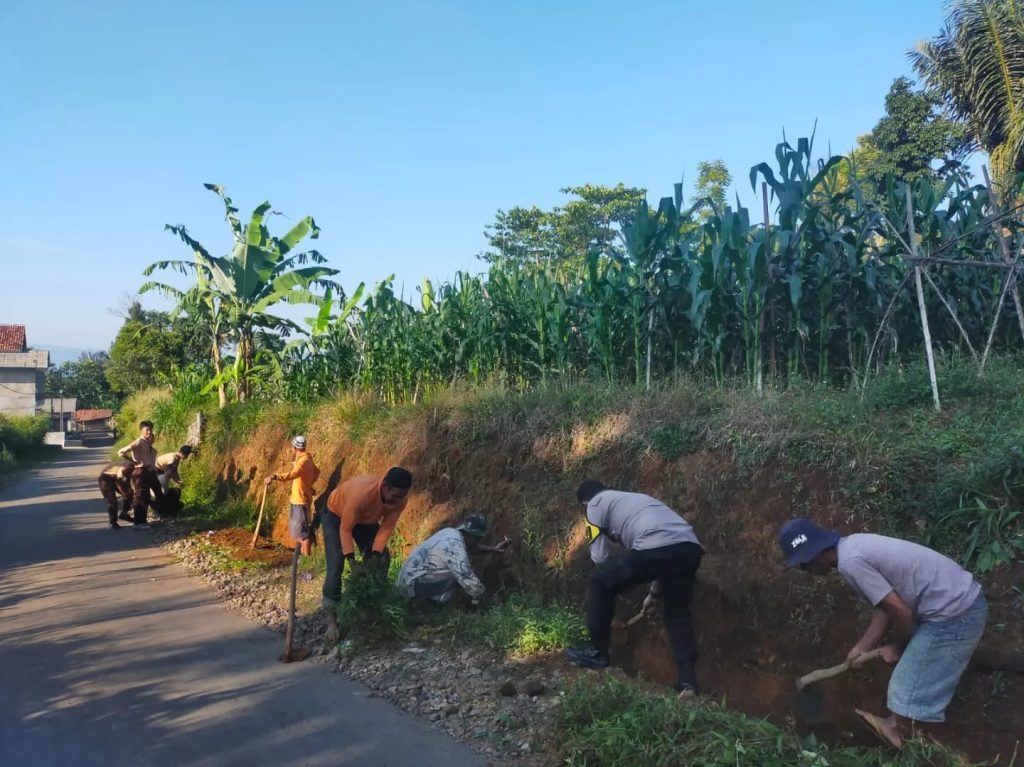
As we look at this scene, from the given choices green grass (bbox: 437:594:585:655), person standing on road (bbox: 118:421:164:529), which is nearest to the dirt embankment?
green grass (bbox: 437:594:585:655)

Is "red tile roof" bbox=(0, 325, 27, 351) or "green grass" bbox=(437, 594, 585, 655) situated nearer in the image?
"green grass" bbox=(437, 594, 585, 655)

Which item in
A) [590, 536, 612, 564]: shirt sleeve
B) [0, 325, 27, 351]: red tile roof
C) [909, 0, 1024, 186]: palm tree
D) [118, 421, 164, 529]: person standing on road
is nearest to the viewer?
[590, 536, 612, 564]: shirt sleeve

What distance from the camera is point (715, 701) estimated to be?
5129mm

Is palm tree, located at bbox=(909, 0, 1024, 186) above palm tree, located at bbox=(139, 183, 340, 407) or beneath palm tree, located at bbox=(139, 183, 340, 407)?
above

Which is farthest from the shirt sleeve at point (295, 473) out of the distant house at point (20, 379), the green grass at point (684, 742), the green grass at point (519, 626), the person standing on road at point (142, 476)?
the distant house at point (20, 379)

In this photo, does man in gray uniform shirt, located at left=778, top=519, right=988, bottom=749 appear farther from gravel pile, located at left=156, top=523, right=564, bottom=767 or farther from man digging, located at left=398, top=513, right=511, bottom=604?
man digging, located at left=398, top=513, right=511, bottom=604

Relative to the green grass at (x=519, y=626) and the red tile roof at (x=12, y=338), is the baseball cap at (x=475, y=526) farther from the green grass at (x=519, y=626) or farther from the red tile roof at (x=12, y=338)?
the red tile roof at (x=12, y=338)

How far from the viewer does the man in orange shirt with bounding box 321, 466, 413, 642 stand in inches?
268

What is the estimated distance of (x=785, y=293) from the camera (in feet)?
26.9

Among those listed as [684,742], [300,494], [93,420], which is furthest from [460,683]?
[93,420]

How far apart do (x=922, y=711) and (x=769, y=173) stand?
214 inches

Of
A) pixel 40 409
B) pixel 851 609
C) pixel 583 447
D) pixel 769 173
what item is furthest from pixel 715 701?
pixel 40 409

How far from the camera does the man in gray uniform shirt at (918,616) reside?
4.18 m

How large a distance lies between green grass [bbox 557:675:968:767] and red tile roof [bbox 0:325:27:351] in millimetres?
62874
